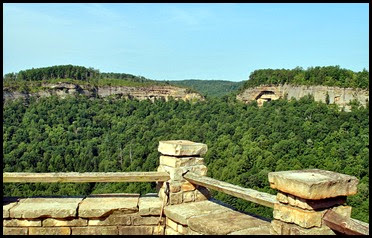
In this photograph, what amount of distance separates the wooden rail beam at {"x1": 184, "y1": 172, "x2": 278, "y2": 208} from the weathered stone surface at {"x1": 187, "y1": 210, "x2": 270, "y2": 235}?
292mm

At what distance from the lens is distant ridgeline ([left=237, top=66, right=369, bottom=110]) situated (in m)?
58.1

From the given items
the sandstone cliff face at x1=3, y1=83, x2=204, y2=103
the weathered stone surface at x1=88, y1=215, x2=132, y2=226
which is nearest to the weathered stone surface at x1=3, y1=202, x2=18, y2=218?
the weathered stone surface at x1=88, y1=215, x2=132, y2=226

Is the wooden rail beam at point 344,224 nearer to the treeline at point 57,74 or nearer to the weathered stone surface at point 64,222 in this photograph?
the weathered stone surface at point 64,222

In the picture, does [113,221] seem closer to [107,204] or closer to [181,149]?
[107,204]

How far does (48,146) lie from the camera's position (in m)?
51.7

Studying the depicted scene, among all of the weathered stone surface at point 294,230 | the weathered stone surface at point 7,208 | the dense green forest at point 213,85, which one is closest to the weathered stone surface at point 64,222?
the weathered stone surface at point 7,208

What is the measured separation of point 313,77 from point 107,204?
67980mm

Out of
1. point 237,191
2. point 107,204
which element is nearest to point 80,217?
point 107,204

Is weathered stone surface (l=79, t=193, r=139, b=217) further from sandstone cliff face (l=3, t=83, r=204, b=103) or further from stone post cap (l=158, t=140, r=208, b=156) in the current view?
sandstone cliff face (l=3, t=83, r=204, b=103)

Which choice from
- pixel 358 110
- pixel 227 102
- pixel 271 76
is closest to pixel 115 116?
pixel 227 102

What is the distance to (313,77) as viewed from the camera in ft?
221

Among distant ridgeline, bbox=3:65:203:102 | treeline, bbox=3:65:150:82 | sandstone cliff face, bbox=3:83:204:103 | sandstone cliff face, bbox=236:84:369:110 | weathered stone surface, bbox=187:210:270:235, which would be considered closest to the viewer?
weathered stone surface, bbox=187:210:270:235

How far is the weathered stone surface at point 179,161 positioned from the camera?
443 centimetres

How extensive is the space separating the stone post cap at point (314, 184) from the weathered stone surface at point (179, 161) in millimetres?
1570
